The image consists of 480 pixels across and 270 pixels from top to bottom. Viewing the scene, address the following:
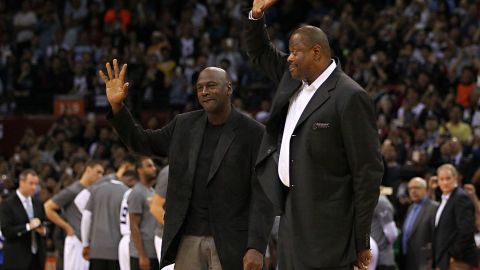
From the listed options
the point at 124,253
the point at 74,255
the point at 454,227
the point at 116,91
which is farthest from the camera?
the point at 74,255

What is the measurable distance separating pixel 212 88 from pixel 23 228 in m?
7.12

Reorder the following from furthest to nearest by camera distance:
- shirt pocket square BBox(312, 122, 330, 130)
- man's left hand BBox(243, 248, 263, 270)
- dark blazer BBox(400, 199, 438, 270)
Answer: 1. dark blazer BBox(400, 199, 438, 270)
2. man's left hand BBox(243, 248, 263, 270)
3. shirt pocket square BBox(312, 122, 330, 130)

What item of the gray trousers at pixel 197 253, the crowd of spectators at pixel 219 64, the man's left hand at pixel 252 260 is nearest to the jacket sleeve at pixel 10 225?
the crowd of spectators at pixel 219 64

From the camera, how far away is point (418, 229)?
12.1 meters

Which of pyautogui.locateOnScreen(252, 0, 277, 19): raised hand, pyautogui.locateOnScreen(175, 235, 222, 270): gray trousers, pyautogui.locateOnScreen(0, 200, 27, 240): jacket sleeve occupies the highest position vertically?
pyautogui.locateOnScreen(252, 0, 277, 19): raised hand

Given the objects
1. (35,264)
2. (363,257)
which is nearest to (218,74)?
(363,257)

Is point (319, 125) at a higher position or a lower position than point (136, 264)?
higher

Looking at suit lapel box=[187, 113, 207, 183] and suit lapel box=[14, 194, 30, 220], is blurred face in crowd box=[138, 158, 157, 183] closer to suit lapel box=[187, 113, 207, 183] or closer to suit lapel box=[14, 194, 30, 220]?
suit lapel box=[14, 194, 30, 220]

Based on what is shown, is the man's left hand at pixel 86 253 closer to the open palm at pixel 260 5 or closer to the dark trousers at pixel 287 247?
the open palm at pixel 260 5

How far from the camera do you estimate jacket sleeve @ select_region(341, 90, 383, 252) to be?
559 centimetres

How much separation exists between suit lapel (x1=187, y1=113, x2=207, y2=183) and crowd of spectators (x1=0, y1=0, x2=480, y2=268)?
723 cm

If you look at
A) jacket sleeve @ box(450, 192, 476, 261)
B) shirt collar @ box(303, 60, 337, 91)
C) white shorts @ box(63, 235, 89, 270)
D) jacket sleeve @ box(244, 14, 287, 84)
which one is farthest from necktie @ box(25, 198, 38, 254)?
shirt collar @ box(303, 60, 337, 91)

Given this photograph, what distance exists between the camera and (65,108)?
854 inches

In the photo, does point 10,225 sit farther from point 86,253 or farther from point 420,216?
point 420,216
